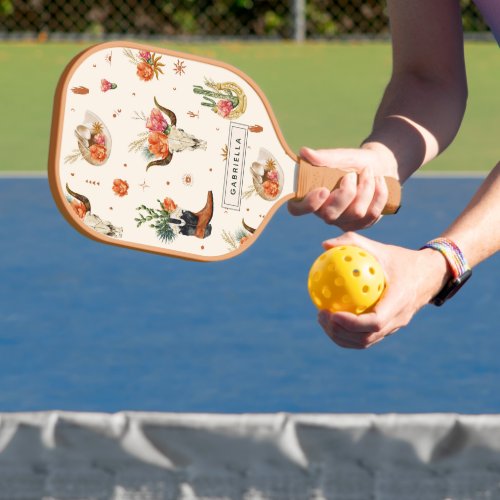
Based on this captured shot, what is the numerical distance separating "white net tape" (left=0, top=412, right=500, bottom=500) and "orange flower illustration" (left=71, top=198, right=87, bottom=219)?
0.36 metres

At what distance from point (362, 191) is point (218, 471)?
556mm

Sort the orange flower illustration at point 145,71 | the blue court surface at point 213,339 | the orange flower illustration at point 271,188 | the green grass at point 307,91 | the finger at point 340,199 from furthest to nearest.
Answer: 1. the green grass at point 307,91
2. the blue court surface at point 213,339
3. the orange flower illustration at point 271,188
4. the orange flower illustration at point 145,71
5. the finger at point 340,199

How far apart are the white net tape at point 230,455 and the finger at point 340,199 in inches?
15.5

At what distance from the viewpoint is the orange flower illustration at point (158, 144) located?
249 cm

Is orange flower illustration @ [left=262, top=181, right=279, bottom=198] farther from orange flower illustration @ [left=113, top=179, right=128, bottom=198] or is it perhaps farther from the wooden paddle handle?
orange flower illustration @ [left=113, top=179, right=128, bottom=198]

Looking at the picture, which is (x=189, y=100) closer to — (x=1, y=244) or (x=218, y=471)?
(x=218, y=471)

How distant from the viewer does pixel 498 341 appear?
4.57 m

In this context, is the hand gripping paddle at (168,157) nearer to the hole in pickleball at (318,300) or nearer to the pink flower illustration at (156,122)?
the pink flower illustration at (156,122)

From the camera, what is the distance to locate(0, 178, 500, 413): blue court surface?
4.04 metres

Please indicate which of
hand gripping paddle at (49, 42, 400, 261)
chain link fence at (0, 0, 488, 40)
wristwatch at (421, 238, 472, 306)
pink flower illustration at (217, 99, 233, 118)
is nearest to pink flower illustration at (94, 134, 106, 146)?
hand gripping paddle at (49, 42, 400, 261)

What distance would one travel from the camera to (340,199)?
2359 mm

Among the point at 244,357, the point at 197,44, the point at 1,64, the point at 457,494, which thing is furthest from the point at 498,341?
the point at 197,44

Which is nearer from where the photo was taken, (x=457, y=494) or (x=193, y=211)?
(x=457, y=494)

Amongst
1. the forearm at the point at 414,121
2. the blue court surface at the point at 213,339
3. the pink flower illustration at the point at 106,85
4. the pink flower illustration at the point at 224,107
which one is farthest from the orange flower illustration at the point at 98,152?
the blue court surface at the point at 213,339
